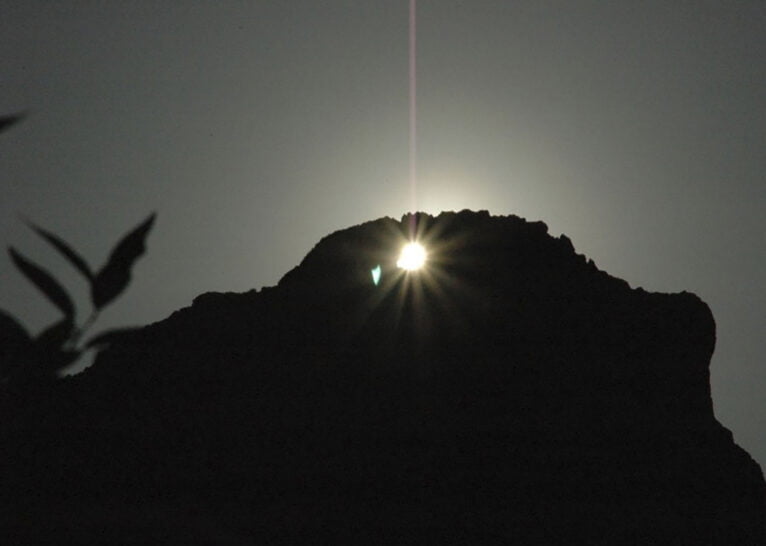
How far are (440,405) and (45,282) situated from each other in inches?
Result: 699

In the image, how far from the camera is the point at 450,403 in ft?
60.3

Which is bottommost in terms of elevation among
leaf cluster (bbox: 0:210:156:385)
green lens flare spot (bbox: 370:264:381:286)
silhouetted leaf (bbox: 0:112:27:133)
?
leaf cluster (bbox: 0:210:156:385)

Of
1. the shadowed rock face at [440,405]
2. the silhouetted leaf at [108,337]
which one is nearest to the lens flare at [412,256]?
the shadowed rock face at [440,405]

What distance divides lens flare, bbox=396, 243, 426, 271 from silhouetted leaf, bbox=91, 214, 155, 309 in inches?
728

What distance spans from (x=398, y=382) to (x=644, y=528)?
7.31m

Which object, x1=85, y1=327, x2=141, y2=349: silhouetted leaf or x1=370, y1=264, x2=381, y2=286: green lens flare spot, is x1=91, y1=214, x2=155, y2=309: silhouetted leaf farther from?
x1=370, y1=264, x2=381, y2=286: green lens flare spot

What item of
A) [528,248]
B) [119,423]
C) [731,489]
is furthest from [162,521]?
[731,489]

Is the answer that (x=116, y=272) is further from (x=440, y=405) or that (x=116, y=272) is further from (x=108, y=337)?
(x=440, y=405)

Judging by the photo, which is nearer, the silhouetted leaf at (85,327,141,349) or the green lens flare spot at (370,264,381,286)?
the silhouetted leaf at (85,327,141,349)

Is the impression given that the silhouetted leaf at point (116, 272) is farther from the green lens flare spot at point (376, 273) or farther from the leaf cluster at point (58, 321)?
the green lens flare spot at point (376, 273)

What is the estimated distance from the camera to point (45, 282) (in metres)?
1.06

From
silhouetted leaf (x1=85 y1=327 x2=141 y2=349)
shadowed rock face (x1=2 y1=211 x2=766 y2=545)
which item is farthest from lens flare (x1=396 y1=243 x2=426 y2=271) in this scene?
silhouetted leaf (x1=85 y1=327 x2=141 y2=349)

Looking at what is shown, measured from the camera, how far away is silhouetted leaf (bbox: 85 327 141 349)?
42.5 inches

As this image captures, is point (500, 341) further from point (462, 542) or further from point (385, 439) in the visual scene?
point (462, 542)
